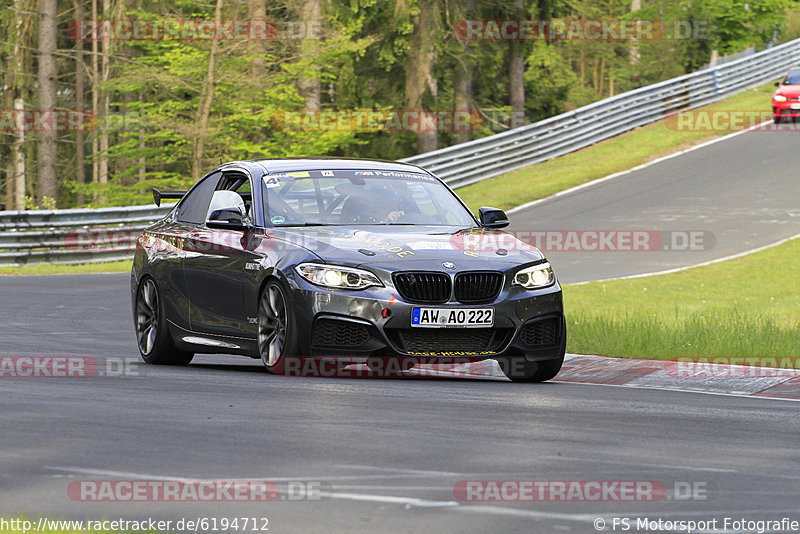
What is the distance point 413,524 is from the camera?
5496 mm

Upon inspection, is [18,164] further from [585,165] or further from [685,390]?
[685,390]

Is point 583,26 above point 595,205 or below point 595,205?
above

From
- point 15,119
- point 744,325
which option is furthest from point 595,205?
point 15,119

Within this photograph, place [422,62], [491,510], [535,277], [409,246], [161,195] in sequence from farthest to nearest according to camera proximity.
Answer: [422,62] < [161,195] < [535,277] < [409,246] < [491,510]

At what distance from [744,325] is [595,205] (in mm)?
15608

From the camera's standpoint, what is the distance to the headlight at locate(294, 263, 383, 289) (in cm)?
982

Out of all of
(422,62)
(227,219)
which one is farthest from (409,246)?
(422,62)

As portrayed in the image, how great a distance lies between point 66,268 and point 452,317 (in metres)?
16.9

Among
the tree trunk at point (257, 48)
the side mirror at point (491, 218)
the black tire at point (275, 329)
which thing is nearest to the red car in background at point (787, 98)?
the tree trunk at point (257, 48)

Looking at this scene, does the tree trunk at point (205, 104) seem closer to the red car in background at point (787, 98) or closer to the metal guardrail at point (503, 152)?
the metal guardrail at point (503, 152)

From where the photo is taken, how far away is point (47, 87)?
1537 inches

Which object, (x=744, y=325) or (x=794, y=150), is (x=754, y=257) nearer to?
(x=744, y=325)

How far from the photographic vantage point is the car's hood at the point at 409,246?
9953 millimetres

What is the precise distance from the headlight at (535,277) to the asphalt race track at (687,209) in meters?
11.0
